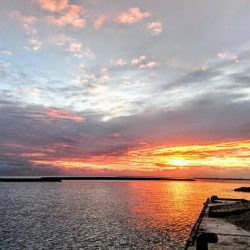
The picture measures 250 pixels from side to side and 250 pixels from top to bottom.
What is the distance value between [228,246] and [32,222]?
33.1 meters

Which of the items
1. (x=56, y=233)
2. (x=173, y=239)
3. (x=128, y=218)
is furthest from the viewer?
(x=128, y=218)

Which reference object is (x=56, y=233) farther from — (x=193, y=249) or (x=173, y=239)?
(x=193, y=249)

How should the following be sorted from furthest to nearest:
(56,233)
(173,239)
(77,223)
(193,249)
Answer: (77,223) → (56,233) → (173,239) → (193,249)

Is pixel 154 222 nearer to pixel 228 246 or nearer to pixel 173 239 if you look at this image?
pixel 173 239

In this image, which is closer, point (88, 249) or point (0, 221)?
point (88, 249)

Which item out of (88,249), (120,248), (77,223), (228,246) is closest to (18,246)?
(88,249)

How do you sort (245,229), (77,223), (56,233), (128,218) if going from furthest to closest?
(128,218)
(77,223)
(56,233)
(245,229)

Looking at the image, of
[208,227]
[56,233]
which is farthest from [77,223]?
[208,227]

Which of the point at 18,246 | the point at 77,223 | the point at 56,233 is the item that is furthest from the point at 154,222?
the point at 18,246

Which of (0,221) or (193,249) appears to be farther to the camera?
(0,221)

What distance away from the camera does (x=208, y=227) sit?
31.7 meters

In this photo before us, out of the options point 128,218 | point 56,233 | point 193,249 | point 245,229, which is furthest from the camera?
point 128,218

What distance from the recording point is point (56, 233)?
126 feet

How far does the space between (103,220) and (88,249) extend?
738 inches
